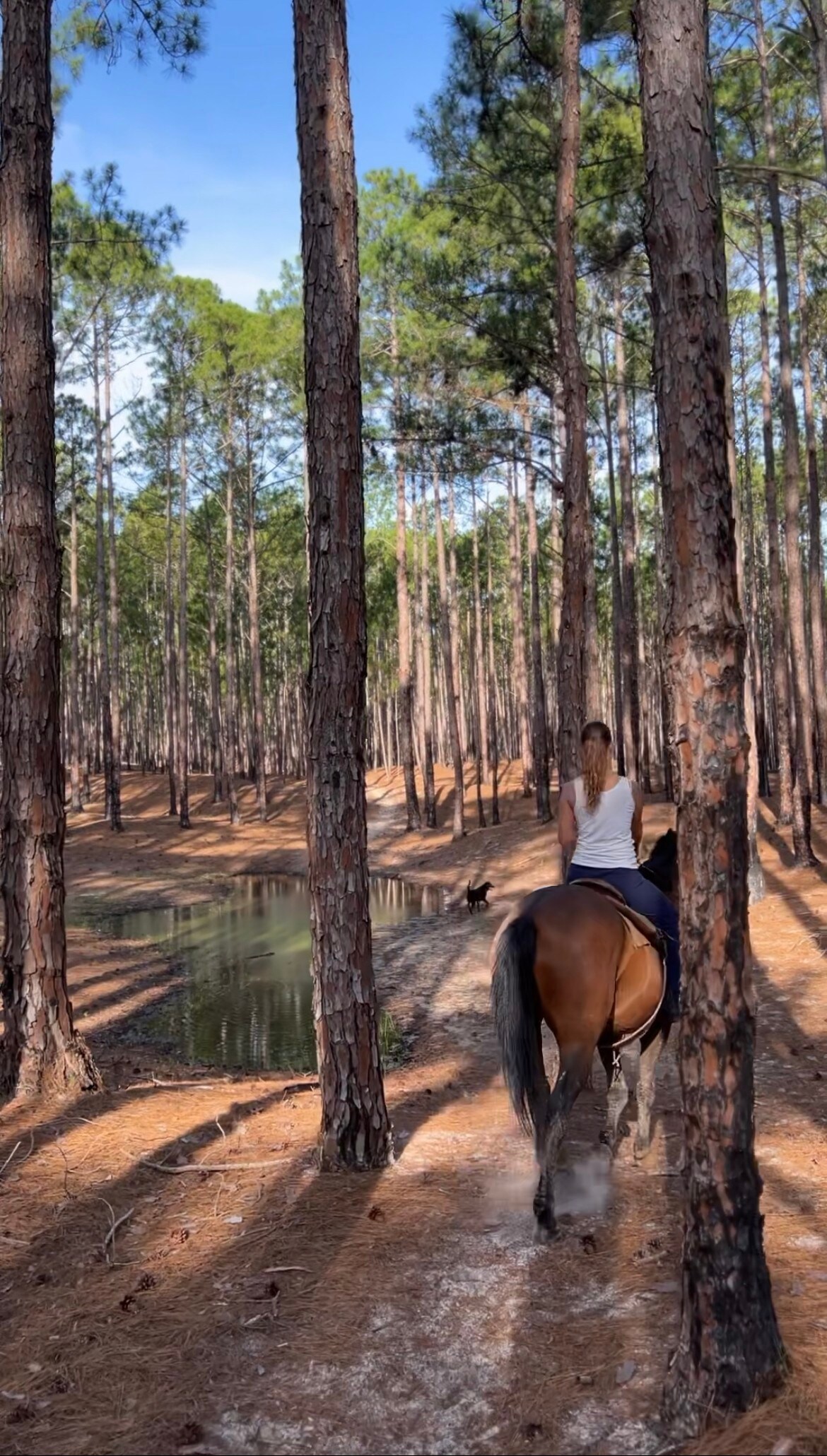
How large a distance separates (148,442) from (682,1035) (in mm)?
30456

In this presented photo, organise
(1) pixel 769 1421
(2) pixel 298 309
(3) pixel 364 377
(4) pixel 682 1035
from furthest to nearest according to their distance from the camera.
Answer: (2) pixel 298 309 → (3) pixel 364 377 → (4) pixel 682 1035 → (1) pixel 769 1421

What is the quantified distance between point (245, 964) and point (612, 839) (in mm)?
A: 9695

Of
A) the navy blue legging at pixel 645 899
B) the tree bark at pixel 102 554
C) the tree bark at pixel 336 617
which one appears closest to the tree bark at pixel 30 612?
the tree bark at pixel 336 617

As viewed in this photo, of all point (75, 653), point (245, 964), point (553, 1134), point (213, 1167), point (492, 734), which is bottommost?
point (245, 964)

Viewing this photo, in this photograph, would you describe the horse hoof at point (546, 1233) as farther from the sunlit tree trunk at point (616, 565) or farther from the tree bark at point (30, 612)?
the sunlit tree trunk at point (616, 565)

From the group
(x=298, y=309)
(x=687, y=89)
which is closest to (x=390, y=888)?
(x=298, y=309)

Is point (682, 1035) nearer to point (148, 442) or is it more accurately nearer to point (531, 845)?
point (531, 845)

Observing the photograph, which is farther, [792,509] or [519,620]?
[519,620]

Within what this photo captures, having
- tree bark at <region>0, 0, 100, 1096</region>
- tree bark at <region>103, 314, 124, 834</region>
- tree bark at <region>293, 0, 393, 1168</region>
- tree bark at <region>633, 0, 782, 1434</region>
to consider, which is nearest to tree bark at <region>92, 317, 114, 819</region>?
tree bark at <region>103, 314, 124, 834</region>

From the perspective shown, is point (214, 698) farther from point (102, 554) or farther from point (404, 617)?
point (404, 617)

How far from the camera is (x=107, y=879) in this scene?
72.5 feet

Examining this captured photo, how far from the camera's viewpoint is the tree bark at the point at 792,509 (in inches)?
571

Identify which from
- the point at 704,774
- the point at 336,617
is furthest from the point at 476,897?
the point at 704,774

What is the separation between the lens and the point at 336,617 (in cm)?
543
